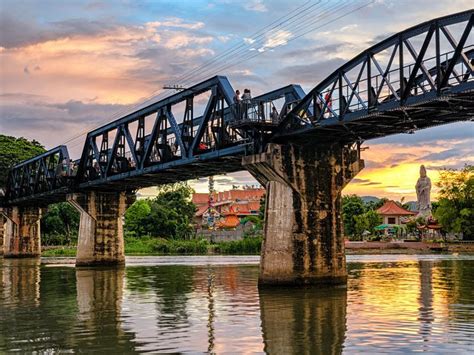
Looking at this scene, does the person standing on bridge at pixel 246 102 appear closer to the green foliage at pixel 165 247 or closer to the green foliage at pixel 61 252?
the green foliage at pixel 61 252

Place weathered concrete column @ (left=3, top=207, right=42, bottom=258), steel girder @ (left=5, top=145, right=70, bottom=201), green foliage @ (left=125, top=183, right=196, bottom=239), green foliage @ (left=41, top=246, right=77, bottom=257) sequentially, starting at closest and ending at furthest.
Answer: steel girder @ (left=5, top=145, right=70, bottom=201) < weathered concrete column @ (left=3, top=207, right=42, bottom=258) < green foliage @ (left=41, top=246, right=77, bottom=257) < green foliage @ (left=125, top=183, right=196, bottom=239)

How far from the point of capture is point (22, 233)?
4614 inches

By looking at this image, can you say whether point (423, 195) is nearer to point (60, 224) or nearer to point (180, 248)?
point (180, 248)

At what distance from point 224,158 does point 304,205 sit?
1011 centimetres

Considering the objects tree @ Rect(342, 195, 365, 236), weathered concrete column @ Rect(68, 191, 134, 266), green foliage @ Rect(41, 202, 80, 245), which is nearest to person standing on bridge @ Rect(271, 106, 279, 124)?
weathered concrete column @ Rect(68, 191, 134, 266)

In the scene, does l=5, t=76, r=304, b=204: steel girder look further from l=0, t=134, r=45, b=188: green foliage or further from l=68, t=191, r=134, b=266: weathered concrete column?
l=0, t=134, r=45, b=188: green foliage

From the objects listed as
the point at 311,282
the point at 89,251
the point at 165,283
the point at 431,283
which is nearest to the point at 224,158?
the point at 165,283

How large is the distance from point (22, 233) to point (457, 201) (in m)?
71.5

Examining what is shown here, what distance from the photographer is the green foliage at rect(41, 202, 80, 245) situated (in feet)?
450

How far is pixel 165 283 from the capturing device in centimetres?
5153

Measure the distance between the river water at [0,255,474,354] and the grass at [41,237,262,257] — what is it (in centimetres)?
7070

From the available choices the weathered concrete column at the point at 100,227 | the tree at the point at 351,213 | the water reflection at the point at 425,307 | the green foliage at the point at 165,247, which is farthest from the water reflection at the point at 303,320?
the tree at the point at 351,213

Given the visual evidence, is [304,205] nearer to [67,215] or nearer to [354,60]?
[354,60]

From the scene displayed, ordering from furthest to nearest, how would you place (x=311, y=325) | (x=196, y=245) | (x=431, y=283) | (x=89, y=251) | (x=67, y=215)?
(x=67, y=215) < (x=196, y=245) < (x=89, y=251) < (x=431, y=283) < (x=311, y=325)
